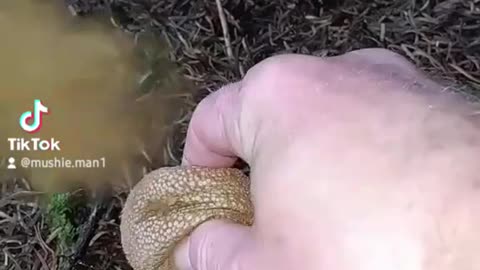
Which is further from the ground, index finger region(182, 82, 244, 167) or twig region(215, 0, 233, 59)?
index finger region(182, 82, 244, 167)

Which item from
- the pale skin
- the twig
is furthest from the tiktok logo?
the pale skin

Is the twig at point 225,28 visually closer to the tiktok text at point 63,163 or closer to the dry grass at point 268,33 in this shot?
the dry grass at point 268,33

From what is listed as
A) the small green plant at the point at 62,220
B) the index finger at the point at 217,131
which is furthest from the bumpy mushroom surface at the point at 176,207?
the small green plant at the point at 62,220

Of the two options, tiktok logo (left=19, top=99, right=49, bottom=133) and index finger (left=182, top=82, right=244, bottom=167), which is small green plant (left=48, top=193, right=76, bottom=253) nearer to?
tiktok logo (left=19, top=99, right=49, bottom=133)

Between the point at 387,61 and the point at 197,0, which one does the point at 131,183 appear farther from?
the point at 387,61

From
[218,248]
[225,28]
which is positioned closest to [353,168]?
[218,248]

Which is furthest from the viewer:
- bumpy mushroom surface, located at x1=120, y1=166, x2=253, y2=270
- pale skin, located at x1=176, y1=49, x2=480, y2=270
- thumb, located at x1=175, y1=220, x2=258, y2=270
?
bumpy mushroom surface, located at x1=120, y1=166, x2=253, y2=270

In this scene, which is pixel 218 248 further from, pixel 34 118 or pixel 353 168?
pixel 34 118
